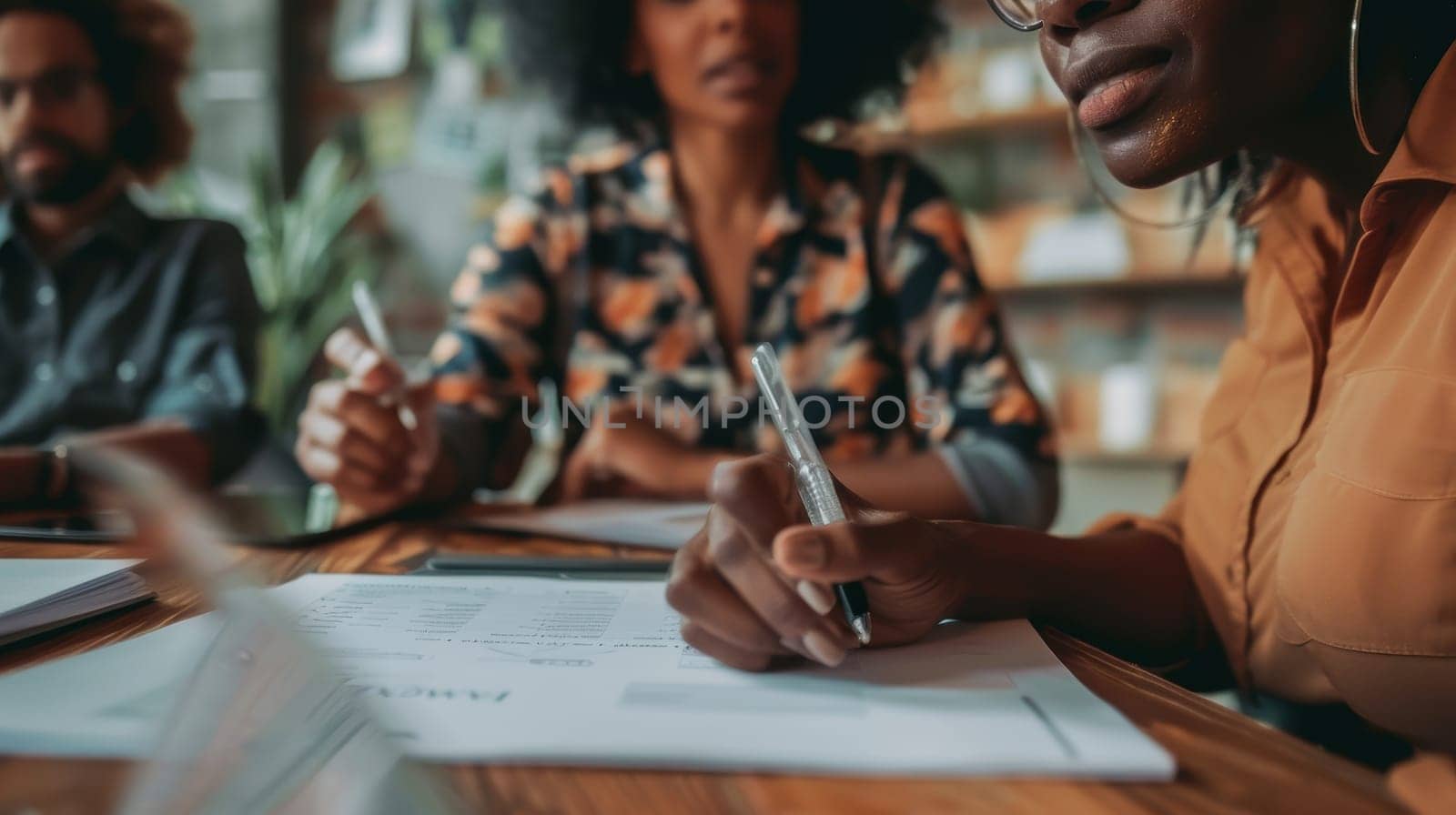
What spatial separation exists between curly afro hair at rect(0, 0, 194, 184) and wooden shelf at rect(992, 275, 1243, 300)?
1816 millimetres

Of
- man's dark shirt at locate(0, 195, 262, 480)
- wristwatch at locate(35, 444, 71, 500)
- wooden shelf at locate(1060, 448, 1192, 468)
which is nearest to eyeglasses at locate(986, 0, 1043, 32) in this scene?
wristwatch at locate(35, 444, 71, 500)

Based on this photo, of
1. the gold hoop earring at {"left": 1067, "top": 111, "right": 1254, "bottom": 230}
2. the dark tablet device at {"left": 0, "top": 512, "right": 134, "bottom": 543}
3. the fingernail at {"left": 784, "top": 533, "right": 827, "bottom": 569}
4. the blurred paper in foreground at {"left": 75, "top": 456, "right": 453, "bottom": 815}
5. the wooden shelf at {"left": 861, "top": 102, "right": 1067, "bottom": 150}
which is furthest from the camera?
the wooden shelf at {"left": 861, "top": 102, "right": 1067, "bottom": 150}

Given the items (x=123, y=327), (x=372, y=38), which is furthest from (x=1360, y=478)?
(x=372, y=38)

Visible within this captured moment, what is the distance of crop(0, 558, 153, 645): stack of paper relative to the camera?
14.5 inches

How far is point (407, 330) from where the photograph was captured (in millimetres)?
2688

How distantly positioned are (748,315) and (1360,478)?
70 centimetres

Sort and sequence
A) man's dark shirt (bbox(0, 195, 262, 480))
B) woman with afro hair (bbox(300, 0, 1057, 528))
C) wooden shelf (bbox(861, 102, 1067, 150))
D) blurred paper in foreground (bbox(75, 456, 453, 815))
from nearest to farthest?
1. blurred paper in foreground (bbox(75, 456, 453, 815))
2. woman with afro hair (bbox(300, 0, 1057, 528))
3. man's dark shirt (bbox(0, 195, 262, 480))
4. wooden shelf (bbox(861, 102, 1067, 150))

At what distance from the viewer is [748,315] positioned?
41.4 inches

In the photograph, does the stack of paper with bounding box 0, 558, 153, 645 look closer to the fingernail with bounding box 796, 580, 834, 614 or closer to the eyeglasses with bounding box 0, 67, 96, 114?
the fingernail with bounding box 796, 580, 834, 614

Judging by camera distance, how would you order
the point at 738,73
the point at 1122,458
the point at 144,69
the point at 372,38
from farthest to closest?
the point at 372,38 → the point at 1122,458 → the point at 144,69 → the point at 738,73

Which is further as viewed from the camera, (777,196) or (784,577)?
(777,196)

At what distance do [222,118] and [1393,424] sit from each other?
2.95 meters

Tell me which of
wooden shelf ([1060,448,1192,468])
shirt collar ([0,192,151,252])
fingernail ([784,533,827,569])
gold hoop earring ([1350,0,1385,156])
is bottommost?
wooden shelf ([1060,448,1192,468])

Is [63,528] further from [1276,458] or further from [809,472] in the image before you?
[1276,458]
